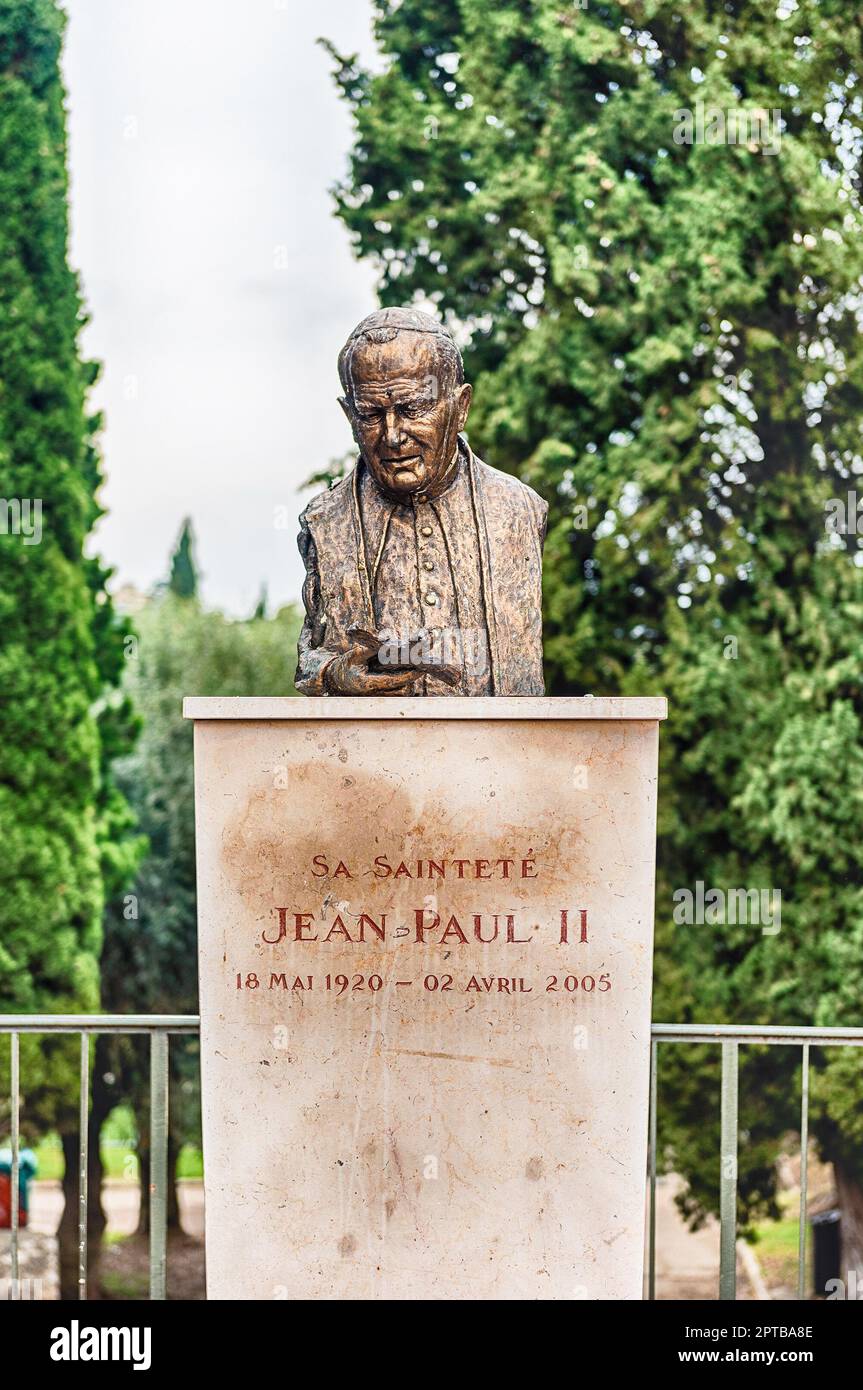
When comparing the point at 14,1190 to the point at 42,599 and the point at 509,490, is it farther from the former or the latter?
the point at 42,599

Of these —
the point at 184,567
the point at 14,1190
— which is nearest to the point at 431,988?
the point at 14,1190

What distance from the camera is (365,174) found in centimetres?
917

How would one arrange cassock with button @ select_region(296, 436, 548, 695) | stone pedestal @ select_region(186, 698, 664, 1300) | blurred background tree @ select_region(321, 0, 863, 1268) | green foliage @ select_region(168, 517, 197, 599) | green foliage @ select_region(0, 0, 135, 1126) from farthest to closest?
green foliage @ select_region(168, 517, 197, 599) < green foliage @ select_region(0, 0, 135, 1126) < blurred background tree @ select_region(321, 0, 863, 1268) < cassock with button @ select_region(296, 436, 548, 695) < stone pedestal @ select_region(186, 698, 664, 1300)

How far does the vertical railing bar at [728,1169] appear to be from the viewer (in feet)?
12.8

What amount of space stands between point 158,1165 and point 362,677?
141cm

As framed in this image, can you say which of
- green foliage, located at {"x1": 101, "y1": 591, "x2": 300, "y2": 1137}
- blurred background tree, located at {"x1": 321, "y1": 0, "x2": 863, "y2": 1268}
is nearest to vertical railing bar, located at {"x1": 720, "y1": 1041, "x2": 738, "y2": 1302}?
blurred background tree, located at {"x1": 321, "y1": 0, "x2": 863, "y2": 1268}

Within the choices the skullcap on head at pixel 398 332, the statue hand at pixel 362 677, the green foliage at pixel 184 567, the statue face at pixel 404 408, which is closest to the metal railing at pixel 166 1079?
the statue hand at pixel 362 677

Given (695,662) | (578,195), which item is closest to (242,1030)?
(695,662)

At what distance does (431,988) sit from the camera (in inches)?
128

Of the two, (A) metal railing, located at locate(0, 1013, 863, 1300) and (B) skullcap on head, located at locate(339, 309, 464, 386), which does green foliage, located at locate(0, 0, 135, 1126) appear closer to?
(A) metal railing, located at locate(0, 1013, 863, 1300)

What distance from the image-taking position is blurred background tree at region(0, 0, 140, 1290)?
8.77 m

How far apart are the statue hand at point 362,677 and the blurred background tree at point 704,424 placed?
16.9ft

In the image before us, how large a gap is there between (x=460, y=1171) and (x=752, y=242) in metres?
6.61
